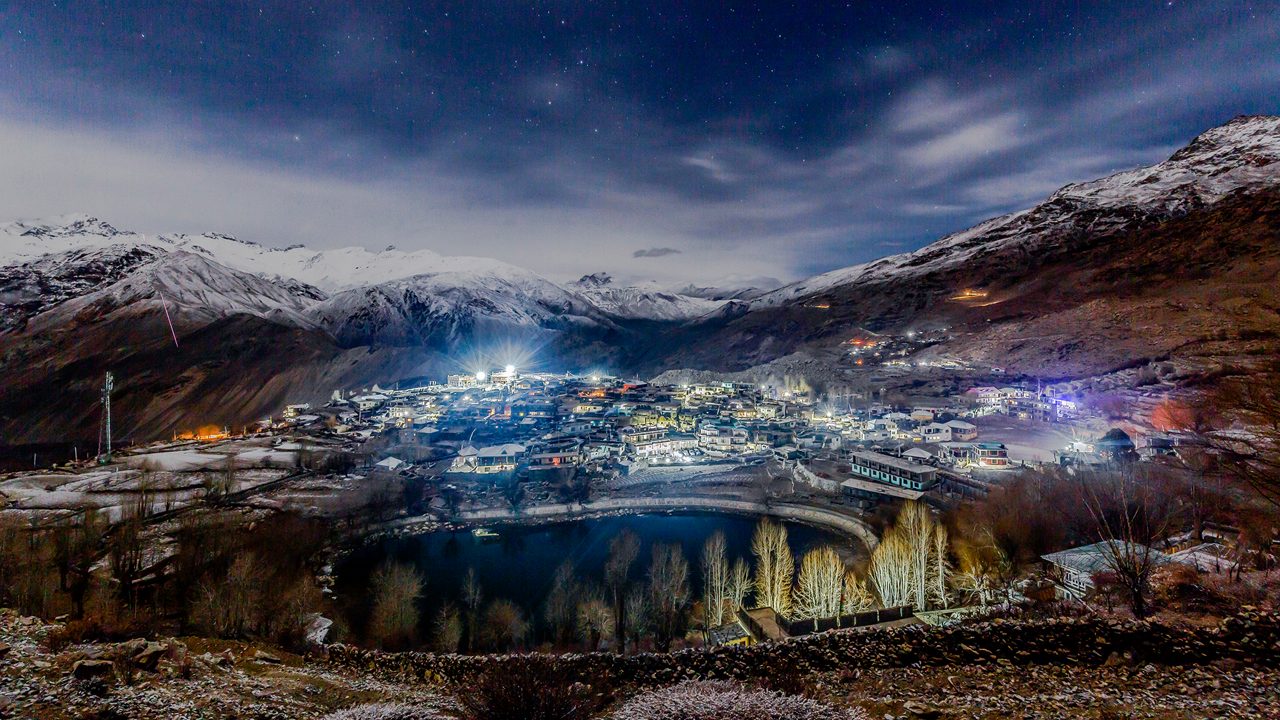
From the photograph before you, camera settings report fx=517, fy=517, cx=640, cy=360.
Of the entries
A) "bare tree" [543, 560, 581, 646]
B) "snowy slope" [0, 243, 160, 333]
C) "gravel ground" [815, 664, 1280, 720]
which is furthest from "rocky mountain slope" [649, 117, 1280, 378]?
"snowy slope" [0, 243, 160, 333]

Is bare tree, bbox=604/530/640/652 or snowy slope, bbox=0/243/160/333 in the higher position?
snowy slope, bbox=0/243/160/333

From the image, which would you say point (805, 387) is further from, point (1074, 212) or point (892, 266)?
point (1074, 212)

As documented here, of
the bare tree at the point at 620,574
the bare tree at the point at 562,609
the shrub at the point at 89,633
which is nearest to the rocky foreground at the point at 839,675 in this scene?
the shrub at the point at 89,633

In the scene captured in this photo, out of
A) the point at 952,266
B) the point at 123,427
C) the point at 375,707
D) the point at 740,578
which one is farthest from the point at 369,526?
the point at 952,266

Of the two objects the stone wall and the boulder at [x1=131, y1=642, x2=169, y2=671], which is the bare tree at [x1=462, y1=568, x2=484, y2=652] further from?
the boulder at [x1=131, y1=642, x2=169, y2=671]

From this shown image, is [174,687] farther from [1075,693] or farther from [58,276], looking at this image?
[58,276]

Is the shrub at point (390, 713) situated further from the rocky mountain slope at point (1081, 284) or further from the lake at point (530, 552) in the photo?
the rocky mountain slope at point (1081, 284)

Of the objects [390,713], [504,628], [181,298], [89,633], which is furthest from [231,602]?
[181,298]
